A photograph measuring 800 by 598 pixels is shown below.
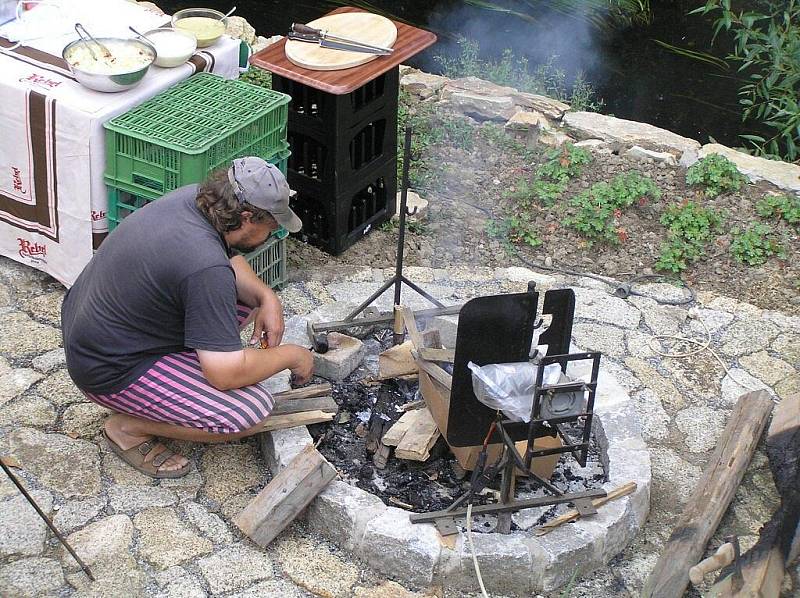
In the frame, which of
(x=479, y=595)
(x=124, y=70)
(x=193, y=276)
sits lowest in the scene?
(x=479, y=595)

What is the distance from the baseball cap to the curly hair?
24mm

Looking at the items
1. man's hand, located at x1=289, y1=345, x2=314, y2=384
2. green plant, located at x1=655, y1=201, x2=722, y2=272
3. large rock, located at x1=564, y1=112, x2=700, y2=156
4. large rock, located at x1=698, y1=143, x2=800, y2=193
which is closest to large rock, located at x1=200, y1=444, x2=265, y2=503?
man's hand, located at x1=289, y1=345, x2=314, y2=384

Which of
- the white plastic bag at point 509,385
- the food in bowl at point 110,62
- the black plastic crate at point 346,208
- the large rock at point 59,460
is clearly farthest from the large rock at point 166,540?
the black plastic crate at point 346,208

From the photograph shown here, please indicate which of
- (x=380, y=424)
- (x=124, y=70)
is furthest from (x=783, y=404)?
(x=124, y=70)

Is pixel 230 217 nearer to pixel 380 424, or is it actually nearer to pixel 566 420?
pixel 380 424

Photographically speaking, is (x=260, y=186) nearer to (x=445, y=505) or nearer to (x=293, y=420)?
(x=293, y=420)

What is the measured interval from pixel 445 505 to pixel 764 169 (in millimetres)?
4053

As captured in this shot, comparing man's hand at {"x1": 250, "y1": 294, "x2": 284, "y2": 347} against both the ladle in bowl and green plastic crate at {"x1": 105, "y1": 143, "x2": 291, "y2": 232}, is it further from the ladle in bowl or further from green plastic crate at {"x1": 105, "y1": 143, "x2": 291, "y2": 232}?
the ladle in bowl

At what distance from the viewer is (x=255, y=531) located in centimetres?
409

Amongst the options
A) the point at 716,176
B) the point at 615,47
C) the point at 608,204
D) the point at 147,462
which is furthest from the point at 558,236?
the point at 615,47

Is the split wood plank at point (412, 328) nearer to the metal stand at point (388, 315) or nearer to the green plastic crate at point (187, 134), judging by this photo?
the metal stand at point (388, 315)

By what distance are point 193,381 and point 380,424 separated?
35.4 inches

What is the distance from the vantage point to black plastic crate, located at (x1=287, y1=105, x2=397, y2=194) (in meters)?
5.91

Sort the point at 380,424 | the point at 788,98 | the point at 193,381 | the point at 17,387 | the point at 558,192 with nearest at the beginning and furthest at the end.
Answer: the point at 193,381
the point at 380,424
the point at 17,387
the point at 558,192
the point at 788,98
